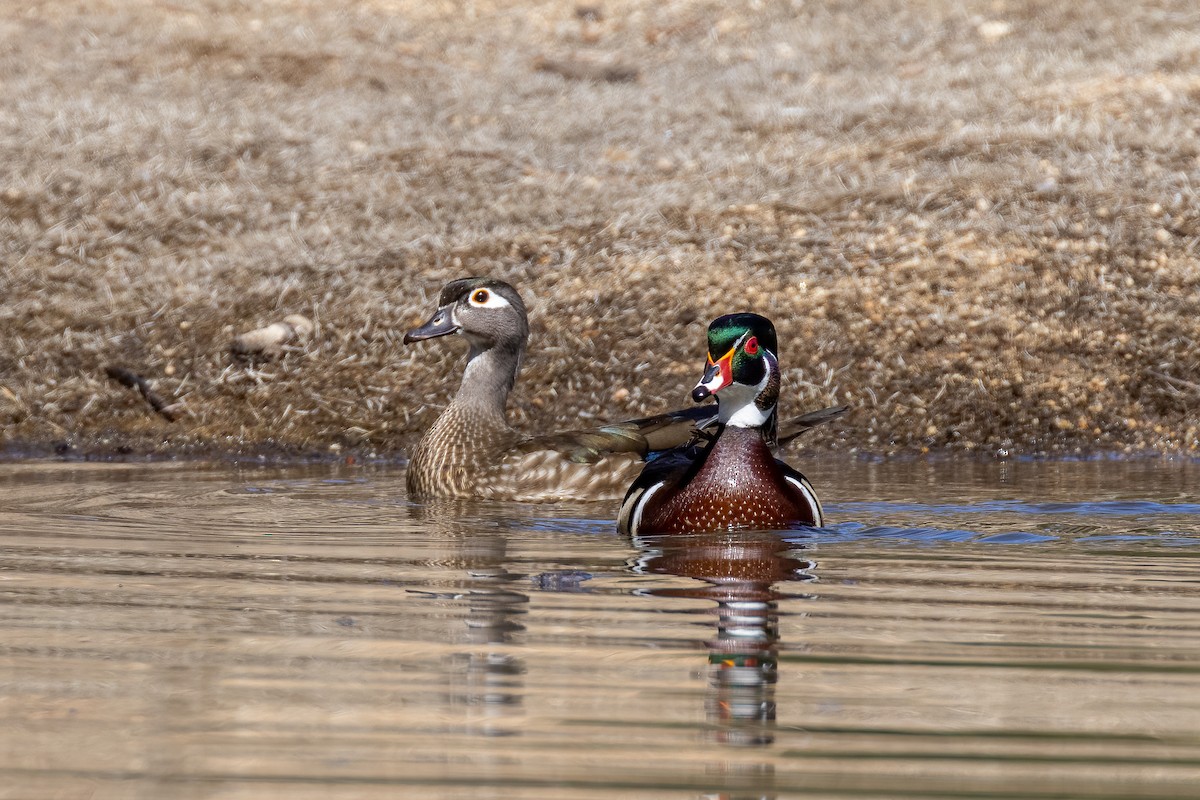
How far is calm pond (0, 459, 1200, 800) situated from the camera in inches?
150

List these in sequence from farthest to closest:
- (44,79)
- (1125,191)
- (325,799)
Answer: (44,79) < (1125,191) < (325,799)

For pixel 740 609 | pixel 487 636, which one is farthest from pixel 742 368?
pixel 487 636

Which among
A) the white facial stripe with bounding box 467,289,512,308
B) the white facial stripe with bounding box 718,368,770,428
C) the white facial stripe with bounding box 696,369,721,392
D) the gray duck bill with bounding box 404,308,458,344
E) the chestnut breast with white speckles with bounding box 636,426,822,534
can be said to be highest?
the white facial stripe with bounding box 467,289,512,308

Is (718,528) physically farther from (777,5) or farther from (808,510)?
(777,5)

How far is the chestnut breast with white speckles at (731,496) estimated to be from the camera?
8.10 meters

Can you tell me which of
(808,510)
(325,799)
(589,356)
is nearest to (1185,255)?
(589,356)

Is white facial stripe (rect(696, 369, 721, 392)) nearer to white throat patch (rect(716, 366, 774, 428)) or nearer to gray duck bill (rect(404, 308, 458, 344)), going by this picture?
white throat patch (rect(716, 366, 774, 428))

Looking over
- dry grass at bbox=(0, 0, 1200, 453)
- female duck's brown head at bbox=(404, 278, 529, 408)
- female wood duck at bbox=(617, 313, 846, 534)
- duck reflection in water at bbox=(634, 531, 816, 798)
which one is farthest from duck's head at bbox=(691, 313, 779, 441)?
dry grass at bbox=(0, 0, 1200, 453)

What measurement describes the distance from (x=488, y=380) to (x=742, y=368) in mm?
3489

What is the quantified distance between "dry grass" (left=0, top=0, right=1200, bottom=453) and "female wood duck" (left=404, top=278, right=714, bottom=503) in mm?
1749

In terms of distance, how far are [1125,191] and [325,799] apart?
1362cm

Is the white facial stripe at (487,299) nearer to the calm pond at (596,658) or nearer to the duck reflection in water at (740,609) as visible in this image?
the calm pond at (596,658)

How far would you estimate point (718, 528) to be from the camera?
808 centimetres

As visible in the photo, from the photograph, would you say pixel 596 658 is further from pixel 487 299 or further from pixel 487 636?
pixel 487 299
